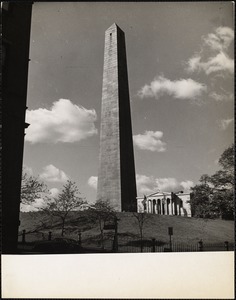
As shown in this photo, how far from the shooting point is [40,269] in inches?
281

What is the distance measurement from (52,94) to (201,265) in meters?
8.29

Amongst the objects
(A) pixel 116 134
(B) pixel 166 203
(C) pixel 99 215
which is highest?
(A) pixel 116 134

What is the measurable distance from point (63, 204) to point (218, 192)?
9.02 metres

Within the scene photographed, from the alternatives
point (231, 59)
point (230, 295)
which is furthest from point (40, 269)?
point (231, 59)

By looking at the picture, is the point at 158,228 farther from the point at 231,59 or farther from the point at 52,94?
the point at 231,59

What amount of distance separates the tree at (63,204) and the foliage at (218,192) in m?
6.52

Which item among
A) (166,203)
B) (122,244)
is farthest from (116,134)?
(166,203)

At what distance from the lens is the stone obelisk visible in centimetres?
2184

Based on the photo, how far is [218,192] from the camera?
1290cm

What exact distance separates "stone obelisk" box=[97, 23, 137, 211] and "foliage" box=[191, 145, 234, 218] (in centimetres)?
796

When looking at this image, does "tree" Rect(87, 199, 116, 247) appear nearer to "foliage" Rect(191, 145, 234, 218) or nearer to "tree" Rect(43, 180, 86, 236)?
"tree" Rect(43, 180, 86, 236)

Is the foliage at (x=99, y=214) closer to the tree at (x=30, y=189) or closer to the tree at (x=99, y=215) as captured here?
the tree at (x=99, y=215)

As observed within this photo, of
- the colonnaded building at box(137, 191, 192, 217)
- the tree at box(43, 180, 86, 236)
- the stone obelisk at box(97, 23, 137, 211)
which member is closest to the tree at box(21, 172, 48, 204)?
the tree at box(43, 180, 86, 236)

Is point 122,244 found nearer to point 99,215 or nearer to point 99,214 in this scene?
point 99,215
